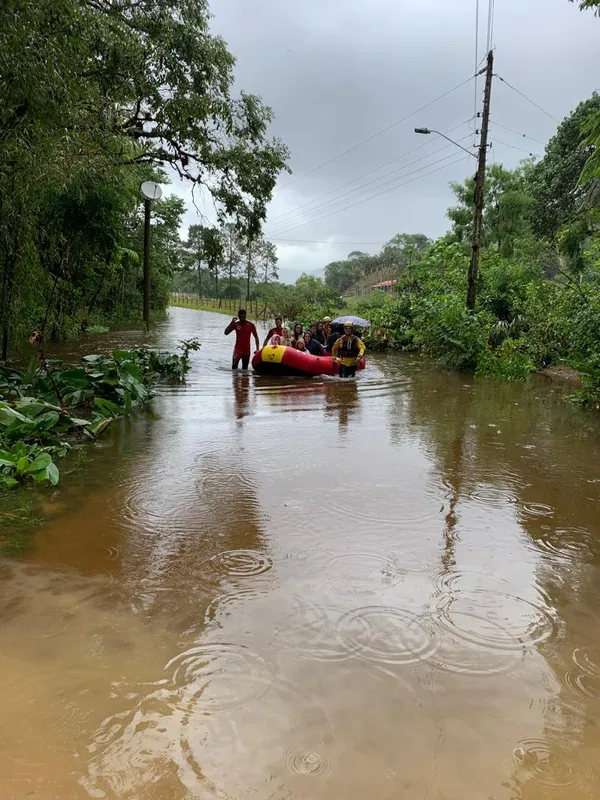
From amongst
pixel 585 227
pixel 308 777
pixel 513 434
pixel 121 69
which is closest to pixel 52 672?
pixel 308 777

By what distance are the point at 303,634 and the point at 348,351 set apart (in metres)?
11.4

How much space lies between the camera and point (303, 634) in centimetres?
317

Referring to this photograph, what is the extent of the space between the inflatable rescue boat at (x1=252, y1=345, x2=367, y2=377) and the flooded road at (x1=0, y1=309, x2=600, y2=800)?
7076 mm

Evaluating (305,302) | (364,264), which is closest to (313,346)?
(305,302)

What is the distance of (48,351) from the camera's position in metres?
15.7

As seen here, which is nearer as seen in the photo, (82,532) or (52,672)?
(52,672)

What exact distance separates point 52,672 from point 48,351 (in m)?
14.3

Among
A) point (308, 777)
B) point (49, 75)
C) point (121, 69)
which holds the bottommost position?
point (308, 777)

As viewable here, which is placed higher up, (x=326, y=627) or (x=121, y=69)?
(x=121, y=69)

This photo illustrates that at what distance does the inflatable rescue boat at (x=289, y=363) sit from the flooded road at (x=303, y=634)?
7.08 meters

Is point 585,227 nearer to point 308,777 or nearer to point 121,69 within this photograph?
point 121,69

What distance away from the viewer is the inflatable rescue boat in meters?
13.5

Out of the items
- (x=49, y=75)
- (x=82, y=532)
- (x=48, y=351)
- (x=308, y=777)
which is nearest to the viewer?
(x=308, y=777)

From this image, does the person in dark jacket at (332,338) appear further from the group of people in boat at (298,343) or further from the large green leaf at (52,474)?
the large green leaf at (52,474)
